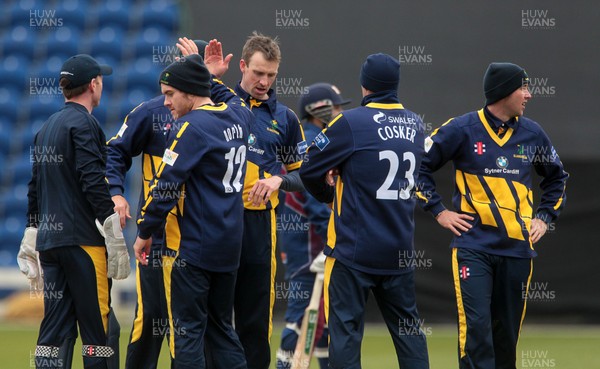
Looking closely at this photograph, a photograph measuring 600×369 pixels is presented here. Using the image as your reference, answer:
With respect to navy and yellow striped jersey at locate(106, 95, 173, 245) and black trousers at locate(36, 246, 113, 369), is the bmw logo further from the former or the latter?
black trousers at locate(36, 246, 113, 369)

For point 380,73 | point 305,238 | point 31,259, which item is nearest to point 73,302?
point 31,259

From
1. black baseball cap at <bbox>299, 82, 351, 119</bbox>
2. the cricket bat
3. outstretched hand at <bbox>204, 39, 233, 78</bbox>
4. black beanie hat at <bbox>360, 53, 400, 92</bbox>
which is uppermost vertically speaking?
outstretched hand at <bbox>204, 39, 233, 78</bbox>

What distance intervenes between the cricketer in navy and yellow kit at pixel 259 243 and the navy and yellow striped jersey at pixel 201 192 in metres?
0.65

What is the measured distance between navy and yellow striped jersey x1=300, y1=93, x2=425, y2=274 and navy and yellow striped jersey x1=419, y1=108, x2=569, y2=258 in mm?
605

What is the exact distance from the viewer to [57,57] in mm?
14711

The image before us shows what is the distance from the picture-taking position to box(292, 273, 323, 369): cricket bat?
7.14 m

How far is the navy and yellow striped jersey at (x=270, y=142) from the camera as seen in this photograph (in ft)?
20.8

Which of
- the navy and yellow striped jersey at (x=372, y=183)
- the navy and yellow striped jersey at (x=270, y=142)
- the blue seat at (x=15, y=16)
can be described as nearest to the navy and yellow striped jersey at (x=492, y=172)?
the navy and yellow striped jersey at (x=372, y=183)

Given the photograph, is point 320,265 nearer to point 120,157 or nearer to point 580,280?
point 120,157

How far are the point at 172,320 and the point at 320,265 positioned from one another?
2.17 m

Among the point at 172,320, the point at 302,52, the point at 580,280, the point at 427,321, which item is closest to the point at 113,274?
the point at 172,320

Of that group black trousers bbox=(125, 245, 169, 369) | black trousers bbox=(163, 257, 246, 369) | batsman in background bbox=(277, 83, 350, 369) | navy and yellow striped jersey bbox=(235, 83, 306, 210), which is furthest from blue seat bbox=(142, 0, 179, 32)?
black trousers bbox=(163, 257, 246, 369)

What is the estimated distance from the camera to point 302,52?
1334cm

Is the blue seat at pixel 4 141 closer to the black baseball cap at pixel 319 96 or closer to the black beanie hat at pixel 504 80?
the black baseball cap at pixel 319 96
